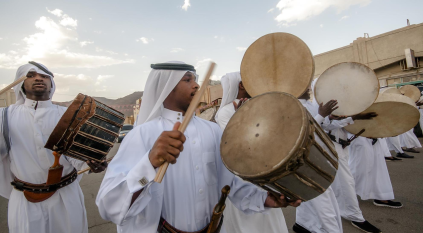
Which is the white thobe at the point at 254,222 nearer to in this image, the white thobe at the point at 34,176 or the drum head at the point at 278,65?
the drum head at the point at 278,65

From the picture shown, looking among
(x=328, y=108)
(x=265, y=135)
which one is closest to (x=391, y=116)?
(x=328, y=108)

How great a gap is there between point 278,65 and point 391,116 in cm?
220

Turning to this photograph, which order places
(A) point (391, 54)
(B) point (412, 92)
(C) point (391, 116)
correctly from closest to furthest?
(C) point (391, 116), (B) point (412, 92), (A) point (391, 54)

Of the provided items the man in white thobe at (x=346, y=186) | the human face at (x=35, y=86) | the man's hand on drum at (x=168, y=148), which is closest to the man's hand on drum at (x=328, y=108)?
the man in white thobe at (x=346, y=186)

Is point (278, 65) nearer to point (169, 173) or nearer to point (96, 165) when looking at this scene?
point (169, 173)

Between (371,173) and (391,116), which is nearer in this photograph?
(391,116)

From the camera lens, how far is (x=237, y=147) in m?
1.26

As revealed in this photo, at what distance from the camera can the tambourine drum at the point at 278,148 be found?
1.11 meters

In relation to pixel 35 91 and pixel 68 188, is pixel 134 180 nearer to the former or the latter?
pixel 68 188

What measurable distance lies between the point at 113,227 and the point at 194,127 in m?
3.14

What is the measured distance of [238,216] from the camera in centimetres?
237

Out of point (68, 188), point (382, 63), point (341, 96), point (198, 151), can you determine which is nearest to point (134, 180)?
point (198, 151)

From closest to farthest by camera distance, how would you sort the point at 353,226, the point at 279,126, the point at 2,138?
the point at 279,126 → the point at 2,138 → the point at 353,226

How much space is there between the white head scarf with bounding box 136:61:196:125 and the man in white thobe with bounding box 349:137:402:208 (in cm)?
362
